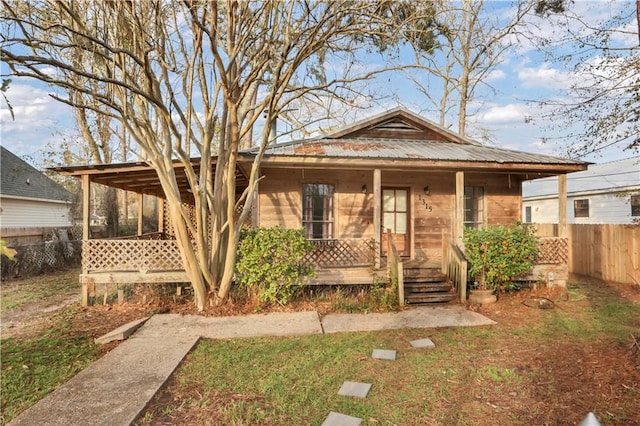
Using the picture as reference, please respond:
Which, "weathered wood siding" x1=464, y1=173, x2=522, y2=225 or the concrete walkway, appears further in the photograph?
"weathered wood siding" x1=464, y1=173, x2=522, y2=225

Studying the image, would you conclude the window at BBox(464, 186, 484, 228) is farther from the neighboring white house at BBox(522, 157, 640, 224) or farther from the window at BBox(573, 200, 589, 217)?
the window at BBox(573, 200, 589, 217)

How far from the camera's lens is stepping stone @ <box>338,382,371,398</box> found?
3.61 meters

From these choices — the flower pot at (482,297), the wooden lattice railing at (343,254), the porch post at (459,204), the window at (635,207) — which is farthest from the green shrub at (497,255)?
the window at (635,207)

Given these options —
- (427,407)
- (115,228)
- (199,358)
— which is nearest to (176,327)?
(199,358)

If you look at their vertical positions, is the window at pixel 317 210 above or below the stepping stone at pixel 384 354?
above

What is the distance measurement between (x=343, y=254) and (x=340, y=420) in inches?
197

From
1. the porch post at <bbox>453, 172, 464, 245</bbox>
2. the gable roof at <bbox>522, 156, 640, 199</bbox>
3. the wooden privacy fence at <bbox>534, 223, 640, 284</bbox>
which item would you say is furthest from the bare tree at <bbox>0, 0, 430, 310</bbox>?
the gable roof at <bbox>522, 156, 640, 199</bbox>

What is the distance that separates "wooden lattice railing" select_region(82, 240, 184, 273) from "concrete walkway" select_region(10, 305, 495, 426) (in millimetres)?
1483

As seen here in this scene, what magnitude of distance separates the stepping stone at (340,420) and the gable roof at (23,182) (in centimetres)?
2042

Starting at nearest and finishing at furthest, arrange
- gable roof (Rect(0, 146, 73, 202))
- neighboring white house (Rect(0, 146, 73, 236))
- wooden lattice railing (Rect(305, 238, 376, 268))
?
1. wooden lattice railing (Rect(305, 238, 376, 268))
2. neighboring white house (Rect(0, 146, 73, 236))
3. gable roof (Rect(0, 146, 73, 202))

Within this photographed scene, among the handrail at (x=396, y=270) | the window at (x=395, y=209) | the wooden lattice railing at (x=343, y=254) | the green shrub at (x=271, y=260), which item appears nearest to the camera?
the green shrub at (x=271, y=260)

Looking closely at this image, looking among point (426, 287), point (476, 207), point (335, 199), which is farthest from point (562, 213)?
point (335, 199)

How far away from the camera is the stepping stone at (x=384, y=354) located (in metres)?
4.60

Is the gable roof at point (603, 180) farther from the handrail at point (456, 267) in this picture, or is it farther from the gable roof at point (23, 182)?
the gable roof at point (23, 182)
